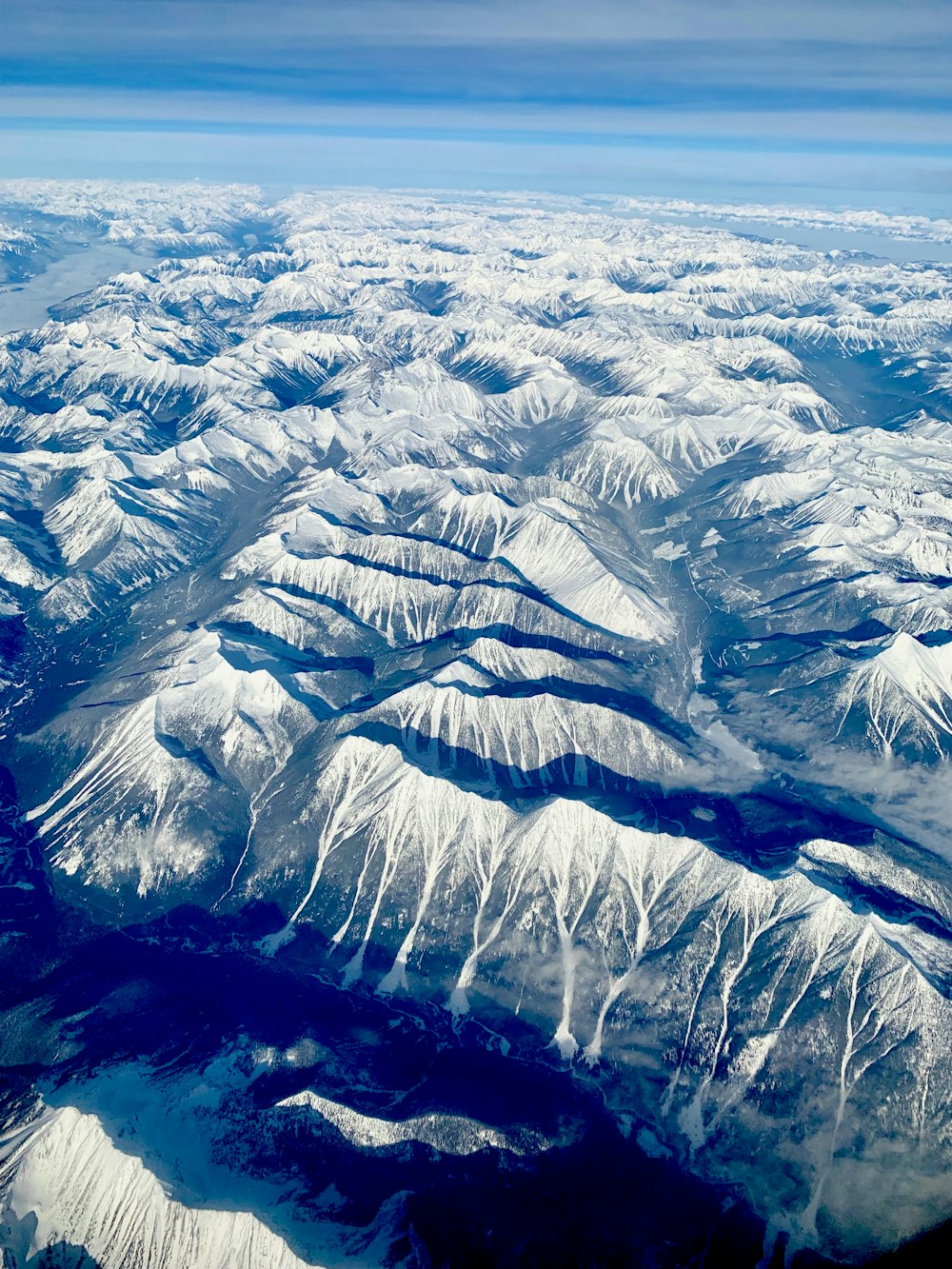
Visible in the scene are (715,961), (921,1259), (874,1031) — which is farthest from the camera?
(715,961)

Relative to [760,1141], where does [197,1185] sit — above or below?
above

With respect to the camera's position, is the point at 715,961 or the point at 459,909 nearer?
the point at 715,961

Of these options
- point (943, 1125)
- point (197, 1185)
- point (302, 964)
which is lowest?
point (302, 964)

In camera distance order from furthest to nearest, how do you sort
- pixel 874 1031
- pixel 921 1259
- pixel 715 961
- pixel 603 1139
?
pixel 715 961 < pixel 874 1031 < pixel 603 1139 < pixel 921 1259

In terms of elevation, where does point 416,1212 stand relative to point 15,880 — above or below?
above

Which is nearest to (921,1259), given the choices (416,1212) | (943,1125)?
(943,1125)

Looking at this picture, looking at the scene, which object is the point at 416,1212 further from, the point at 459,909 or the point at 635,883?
the point at 635,883

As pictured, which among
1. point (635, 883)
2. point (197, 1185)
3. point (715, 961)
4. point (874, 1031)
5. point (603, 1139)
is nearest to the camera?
point (197, 1185)

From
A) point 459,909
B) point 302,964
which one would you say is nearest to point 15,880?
point 302,964

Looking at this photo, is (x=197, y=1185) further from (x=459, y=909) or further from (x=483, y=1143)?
(x=459, y=909)
